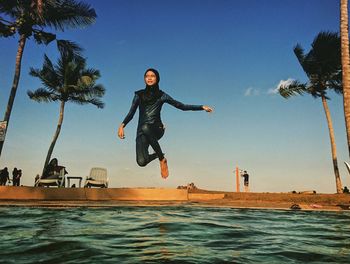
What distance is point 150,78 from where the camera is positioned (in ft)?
36.4

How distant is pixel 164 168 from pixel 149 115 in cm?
187

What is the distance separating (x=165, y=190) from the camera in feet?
39.9

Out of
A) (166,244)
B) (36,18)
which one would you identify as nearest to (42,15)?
(36,18)

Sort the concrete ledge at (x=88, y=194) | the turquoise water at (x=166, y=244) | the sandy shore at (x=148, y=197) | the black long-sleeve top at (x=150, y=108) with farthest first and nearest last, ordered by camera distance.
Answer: the black long-sleeve top at (x=150, y=108)
the concrete ledge at (x=88, y=194)
the sandy shore at (x=148, y=197)
the turquoise water at (x=166, y=244)

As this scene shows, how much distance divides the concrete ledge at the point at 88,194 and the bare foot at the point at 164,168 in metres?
0.62

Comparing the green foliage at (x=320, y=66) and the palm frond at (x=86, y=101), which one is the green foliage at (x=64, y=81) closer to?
the palm frond at (x=86, y=101)

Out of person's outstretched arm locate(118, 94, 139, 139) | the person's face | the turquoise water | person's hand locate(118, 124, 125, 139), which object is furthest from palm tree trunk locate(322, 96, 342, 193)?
the turquoise water

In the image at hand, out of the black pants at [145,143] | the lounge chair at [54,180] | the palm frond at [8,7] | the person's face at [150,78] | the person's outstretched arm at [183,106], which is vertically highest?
the palm frond at [8,7]

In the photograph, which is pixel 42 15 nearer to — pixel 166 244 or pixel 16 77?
pixel 16 77

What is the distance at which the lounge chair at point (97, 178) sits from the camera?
1405 centimetres

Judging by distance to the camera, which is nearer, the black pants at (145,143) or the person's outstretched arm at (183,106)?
the person's outstretched arm at (183,106)

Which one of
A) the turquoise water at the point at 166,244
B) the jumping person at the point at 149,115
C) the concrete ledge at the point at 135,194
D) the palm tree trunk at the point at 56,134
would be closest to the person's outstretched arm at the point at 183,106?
the jumping person at the point at 149,115

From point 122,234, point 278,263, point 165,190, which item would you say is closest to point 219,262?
point 278,263

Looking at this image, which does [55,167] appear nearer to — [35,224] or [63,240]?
[35,224]
